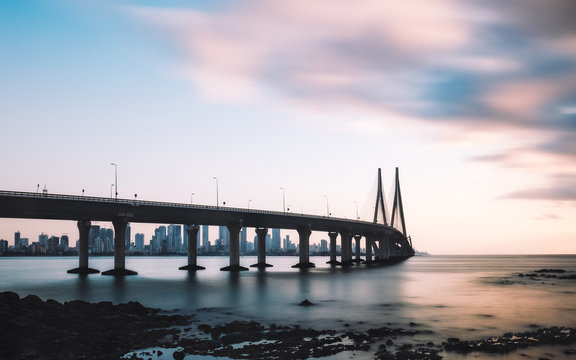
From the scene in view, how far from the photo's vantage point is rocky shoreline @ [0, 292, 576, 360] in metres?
28.1

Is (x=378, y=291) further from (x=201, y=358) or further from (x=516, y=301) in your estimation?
(x=201, y=358)

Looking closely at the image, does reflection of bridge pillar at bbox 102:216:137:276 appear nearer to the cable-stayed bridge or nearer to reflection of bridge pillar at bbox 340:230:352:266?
the cable-stayed bridge

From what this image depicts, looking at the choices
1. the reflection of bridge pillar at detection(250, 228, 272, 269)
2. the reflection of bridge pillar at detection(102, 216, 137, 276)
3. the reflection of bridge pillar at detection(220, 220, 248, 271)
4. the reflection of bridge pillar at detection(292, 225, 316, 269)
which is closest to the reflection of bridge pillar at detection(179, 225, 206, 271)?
the reflection of bridge pillar at detection(220, 220, 248, 271)

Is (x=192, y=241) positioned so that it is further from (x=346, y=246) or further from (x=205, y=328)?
(x=205, y=328)

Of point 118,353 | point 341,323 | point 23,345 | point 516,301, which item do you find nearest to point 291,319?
point 341,323

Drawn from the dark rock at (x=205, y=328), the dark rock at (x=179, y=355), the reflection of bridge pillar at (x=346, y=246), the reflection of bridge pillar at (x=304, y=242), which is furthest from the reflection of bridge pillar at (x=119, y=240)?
the reflection of bridge pillar at (x=346, y=246)

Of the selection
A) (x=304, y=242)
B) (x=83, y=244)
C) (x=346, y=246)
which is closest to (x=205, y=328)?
(x=83, y=244)

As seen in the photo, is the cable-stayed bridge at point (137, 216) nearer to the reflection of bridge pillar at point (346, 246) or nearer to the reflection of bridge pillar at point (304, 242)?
the reflection of bridge pillar at point (304, 242)

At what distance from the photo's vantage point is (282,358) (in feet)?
86.9

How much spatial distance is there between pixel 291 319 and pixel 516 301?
2961 centimetres

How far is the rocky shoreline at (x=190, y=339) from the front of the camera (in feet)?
92.1

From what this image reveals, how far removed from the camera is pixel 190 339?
32438mm

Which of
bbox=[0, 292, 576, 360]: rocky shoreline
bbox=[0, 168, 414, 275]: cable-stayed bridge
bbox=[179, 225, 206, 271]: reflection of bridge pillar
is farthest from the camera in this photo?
bbox=[179, 225, 206, 271]: reflection of bridge pillar

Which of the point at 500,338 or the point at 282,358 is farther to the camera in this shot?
the point at 500,338
